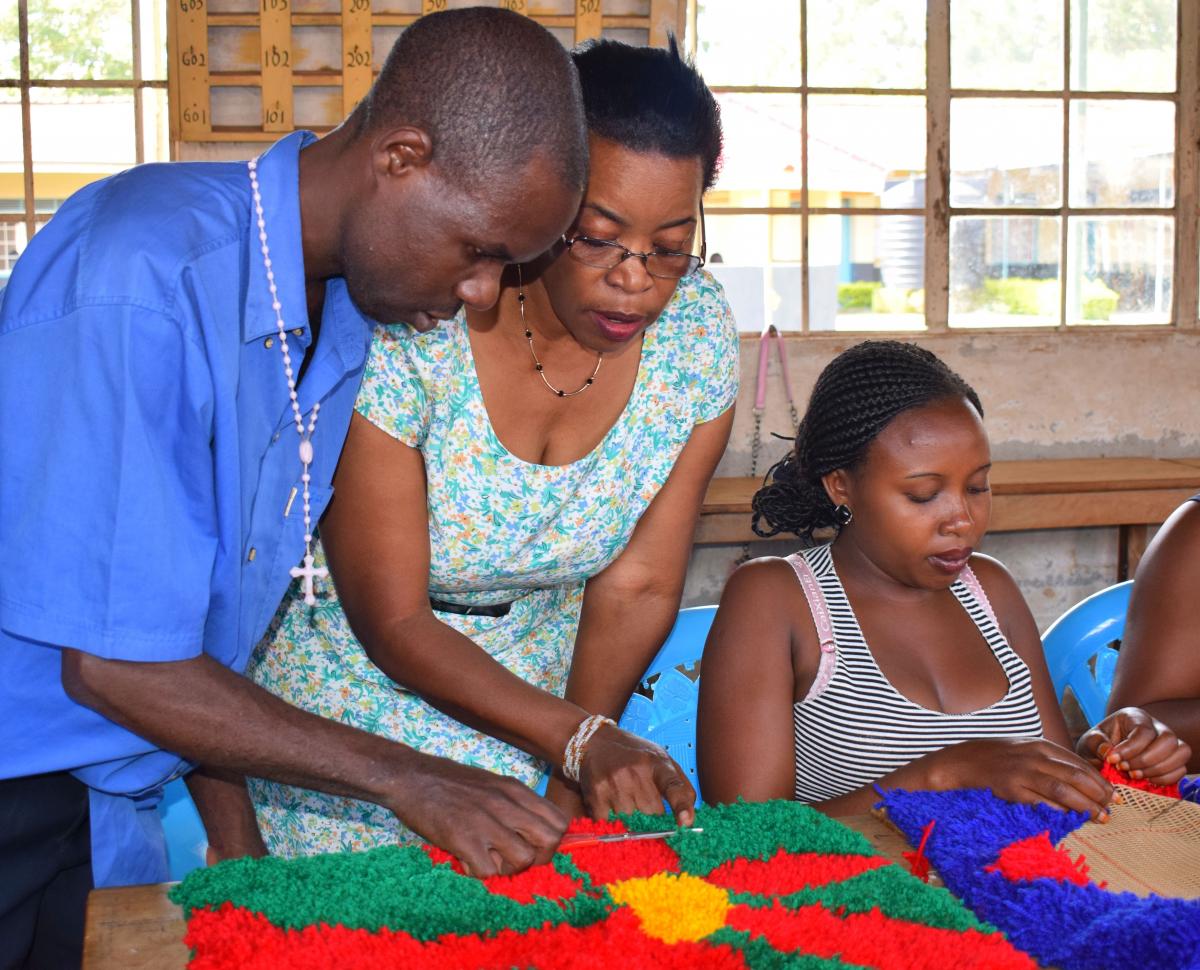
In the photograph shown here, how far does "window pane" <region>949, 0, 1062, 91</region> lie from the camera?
16.2 feet

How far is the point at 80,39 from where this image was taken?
440 centimetres

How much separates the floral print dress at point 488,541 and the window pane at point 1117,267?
3.62 metres

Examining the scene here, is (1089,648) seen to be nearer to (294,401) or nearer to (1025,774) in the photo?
(1025,774)

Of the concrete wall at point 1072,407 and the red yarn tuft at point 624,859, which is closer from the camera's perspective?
the red yarn tuft at point 624,859

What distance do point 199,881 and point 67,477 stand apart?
383 mm

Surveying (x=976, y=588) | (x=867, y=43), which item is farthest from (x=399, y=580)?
(x=867, y=43)

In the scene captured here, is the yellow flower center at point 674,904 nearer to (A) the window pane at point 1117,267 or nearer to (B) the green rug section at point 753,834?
(B) the green rug section at point 753,834

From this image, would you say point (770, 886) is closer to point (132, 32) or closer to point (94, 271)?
point (94, 271)

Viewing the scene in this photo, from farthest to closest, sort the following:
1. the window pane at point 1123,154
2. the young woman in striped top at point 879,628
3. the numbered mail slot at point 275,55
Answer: the window pane at point 1123,154 → the numbered mail slot at point 275,55 → the young woman in striped top at point 879,628

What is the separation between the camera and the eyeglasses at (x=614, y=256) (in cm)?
159

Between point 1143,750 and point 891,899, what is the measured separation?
2.23ft

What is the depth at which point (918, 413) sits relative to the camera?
1991 millimetres

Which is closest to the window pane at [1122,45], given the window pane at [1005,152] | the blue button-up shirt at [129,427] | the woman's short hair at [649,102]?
the window pane at [1005,152]

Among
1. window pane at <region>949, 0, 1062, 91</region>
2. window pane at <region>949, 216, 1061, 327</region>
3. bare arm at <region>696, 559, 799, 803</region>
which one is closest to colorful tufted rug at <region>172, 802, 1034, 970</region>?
bare arm at <region>696, 559, 799, 803</region>
